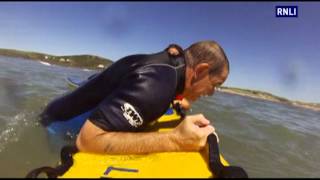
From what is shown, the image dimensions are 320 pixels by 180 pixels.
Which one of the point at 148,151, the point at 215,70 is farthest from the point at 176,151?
the point at 215,70

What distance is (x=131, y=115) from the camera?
316 centimetres

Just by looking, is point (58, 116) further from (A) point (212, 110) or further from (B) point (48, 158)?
(A) point (212, 110)

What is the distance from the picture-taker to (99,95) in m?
3.80

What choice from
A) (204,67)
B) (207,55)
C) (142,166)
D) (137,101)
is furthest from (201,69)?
(142,166)

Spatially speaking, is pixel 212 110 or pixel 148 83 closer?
pixel 148 83

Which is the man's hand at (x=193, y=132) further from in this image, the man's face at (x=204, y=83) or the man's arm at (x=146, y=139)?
the man's face at (x=204, y=83)

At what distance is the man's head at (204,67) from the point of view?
351 cm

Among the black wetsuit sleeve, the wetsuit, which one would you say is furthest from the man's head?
the black wetsuit sleeve

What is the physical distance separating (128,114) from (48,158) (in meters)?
2.27

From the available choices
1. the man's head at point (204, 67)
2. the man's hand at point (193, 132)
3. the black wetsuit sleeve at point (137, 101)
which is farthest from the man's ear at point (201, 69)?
the man's hand at point (193, 132)

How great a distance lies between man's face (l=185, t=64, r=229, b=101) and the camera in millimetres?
3568

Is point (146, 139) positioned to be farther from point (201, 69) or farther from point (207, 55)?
point (207, 55)

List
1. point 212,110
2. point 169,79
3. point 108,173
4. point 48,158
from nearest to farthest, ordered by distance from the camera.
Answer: point 108,173 → point 169,79 → point 48,158 → point 212,110

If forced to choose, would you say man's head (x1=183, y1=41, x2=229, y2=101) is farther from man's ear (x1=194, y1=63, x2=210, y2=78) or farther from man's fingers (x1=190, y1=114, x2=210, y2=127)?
man's fingers (x1=190, y1=114, x2=210, y2=127)
